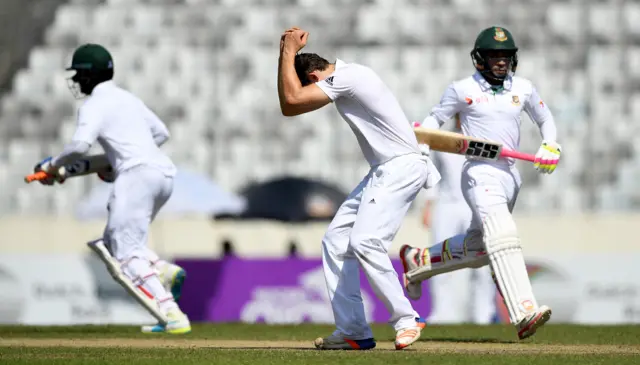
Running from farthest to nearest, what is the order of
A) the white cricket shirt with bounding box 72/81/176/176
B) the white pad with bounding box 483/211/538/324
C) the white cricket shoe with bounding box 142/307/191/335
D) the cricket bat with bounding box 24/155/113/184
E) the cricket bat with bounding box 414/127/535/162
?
1. the cricket bat with bounding box 24/155/113/184
2. the white cricket shoe with bounding box 142/307/191/335
3. the white cricket shirt with bounding box 72/81/176/176
4. the cricket bat with bounding box 414/127/535/162
5. the white pad with bounding box 483/211/538/324

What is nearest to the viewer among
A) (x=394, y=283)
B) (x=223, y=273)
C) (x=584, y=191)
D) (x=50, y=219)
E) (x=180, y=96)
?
(x=394, y=283)

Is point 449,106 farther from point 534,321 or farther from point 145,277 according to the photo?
point 145,277

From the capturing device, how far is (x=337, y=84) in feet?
21.7

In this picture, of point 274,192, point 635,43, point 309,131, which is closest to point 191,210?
point 274,192

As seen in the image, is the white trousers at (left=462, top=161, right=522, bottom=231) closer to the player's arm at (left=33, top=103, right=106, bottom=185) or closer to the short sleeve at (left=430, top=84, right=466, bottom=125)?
the short sleeve at (left=430, top=84, right=466, bottom=125)

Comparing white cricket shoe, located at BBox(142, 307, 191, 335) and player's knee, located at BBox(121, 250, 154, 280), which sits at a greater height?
player's knee, located at BBox(121, 250, 154, 280)

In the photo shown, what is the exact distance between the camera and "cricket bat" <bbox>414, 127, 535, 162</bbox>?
756 cm

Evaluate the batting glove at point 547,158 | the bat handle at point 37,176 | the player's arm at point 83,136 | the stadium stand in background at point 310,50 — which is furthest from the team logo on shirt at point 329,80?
the stadium stand in background at point 310,50

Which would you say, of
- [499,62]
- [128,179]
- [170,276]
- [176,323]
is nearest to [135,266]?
[170,276]

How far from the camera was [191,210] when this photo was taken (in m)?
15.0

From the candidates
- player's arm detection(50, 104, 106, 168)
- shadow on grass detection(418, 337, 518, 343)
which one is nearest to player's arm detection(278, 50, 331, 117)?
shadow on grass detection(418, 337, 518, 343)

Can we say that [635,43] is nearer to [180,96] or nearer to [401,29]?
[401,29]

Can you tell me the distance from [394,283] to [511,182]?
1408mm

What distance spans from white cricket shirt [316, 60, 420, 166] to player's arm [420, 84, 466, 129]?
1.05m
